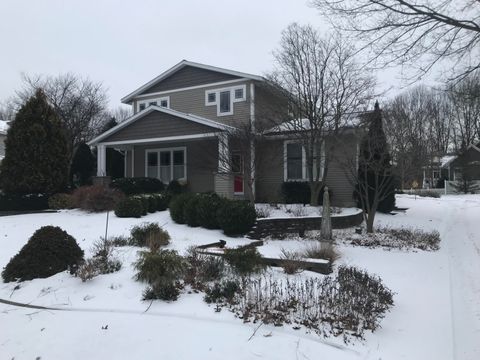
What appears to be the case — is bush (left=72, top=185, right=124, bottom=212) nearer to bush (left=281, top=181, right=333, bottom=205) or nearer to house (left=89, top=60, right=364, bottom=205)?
house (left=89, top=60, right=364, bottom=205)

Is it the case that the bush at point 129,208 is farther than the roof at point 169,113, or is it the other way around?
the roof at point 169,113

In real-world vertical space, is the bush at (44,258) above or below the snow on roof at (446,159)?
below

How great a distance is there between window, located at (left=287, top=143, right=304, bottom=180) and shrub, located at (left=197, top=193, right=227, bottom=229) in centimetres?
703

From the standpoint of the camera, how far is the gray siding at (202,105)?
1905 centimetres

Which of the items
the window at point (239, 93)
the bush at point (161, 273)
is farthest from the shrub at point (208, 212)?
the window at point (239, 93)

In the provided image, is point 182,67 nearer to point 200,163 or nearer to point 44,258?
point 200,163

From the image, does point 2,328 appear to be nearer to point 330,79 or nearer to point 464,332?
point 464,332

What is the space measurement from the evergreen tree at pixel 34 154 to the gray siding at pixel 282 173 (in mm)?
8041

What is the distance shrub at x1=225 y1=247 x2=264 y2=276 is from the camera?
6.21 meters

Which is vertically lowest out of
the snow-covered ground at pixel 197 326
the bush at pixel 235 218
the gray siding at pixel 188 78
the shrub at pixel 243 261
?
the snow-covered ground at pixel 197 326

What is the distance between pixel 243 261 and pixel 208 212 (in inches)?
186

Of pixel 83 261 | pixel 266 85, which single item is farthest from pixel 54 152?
pixel 83 261

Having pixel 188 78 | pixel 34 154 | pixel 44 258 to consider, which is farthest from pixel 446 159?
pixel 44 258

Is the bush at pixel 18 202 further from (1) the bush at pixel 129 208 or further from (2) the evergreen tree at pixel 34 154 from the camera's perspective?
(1) the bush at pixel 129 208
